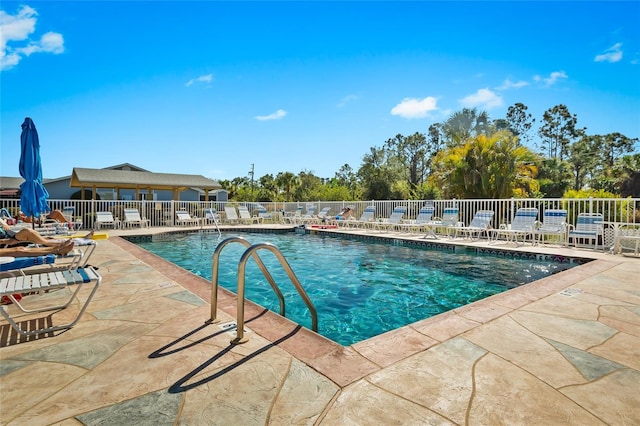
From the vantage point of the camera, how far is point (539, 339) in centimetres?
261

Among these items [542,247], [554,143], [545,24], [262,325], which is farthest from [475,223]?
[554,143]

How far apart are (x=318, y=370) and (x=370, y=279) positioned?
12.9 ft

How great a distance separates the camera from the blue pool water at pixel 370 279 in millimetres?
4141

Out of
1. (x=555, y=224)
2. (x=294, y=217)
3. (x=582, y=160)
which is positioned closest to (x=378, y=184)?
(x=294, y=217)

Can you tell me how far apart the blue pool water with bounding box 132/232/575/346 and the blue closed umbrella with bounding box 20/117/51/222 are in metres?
2.86

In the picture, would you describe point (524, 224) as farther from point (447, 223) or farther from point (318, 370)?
point (318, 370)

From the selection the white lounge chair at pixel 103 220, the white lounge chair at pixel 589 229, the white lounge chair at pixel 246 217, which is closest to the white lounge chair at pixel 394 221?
the white lounge chair at pixel 589 229

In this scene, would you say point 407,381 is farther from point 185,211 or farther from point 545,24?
point 185,211

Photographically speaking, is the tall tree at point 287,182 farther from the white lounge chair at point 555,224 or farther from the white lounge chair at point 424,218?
the white lounge chair at point 555,224

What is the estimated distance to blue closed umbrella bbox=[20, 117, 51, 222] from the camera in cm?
565

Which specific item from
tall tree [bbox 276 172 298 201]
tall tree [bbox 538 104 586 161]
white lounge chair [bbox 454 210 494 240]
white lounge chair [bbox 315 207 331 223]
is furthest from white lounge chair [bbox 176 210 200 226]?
tall tree [bbox 538 104 586 161]

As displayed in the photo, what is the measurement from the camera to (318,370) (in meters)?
2.08

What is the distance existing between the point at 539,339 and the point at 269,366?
2142mm

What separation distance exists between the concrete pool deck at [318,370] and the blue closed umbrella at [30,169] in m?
3.96
